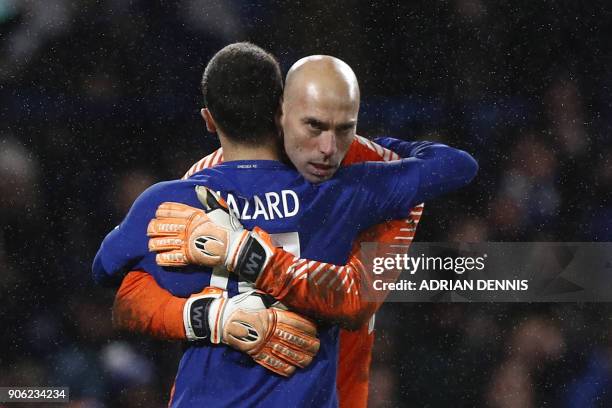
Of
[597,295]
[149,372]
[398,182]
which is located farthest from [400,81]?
[398,182]

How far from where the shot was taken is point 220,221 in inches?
57.1

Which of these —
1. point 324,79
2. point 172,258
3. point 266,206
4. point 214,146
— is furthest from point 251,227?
point 214,146

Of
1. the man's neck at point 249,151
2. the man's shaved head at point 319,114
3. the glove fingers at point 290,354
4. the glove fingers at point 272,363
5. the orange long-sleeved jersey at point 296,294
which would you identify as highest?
the man's shaved head at point 319,114

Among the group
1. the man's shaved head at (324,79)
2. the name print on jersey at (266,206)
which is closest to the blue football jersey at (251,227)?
the name print on jersey at (266,206)

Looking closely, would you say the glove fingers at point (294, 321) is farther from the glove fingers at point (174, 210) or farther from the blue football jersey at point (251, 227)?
the glove fingers at point (174, 210)

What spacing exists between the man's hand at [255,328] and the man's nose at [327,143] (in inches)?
10.5

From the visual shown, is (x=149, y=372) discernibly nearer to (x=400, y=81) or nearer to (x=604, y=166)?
(x=400, y=81)

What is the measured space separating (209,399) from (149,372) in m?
1.78

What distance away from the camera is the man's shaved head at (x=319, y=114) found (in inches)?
59.1

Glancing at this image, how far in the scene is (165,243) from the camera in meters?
1.45

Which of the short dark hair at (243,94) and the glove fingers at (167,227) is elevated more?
the short dark hair at (243,94)

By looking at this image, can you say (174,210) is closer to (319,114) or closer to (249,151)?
(249,151)

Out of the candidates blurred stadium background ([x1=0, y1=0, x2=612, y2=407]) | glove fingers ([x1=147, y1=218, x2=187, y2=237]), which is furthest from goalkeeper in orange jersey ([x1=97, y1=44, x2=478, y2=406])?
blurred stadium background ([x1=0, y1=0, x2=612, y2=407])

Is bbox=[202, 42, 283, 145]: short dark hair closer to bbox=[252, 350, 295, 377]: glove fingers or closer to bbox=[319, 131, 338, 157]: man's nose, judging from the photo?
bbox=[319, 131, 338, 157]: man's nose
